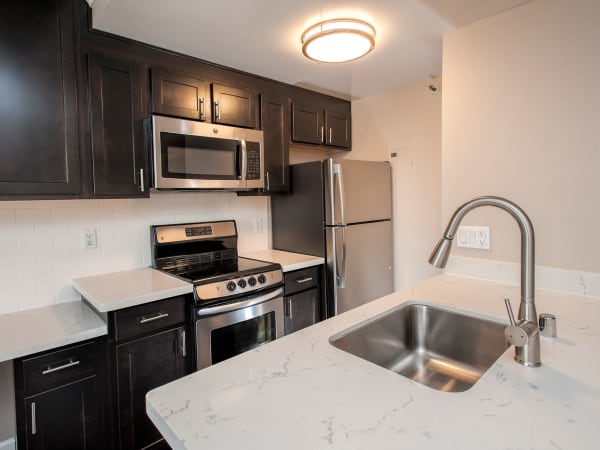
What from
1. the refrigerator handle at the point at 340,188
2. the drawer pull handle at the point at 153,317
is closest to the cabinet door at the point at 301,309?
the refrigerator handle at the point at 340,188

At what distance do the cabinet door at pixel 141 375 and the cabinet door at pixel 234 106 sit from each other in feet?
4.45

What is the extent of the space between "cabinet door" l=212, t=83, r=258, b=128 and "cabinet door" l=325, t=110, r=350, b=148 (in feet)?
2.58

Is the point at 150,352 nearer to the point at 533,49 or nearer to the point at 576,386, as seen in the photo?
the point at 576,386

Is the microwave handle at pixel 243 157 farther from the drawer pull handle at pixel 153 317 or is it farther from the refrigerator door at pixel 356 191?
the drawer pull handle at pixel 153 317

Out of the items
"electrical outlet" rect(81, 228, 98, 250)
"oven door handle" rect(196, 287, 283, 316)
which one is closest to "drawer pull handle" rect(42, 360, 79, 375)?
"oven door handle" rect(196, 287, 283, 316)

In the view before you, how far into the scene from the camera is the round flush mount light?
1.57 m

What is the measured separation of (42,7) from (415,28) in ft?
5.96

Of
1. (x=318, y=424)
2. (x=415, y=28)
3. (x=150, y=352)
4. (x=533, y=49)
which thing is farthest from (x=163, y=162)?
(x=533, y=49)

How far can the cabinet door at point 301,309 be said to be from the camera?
2324mm

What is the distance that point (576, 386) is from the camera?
2.63 ft

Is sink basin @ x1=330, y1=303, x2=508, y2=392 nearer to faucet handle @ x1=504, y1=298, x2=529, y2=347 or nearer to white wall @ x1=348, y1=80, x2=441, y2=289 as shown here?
faucet handle @ x1=504, y1=298, x2=529, y2=347

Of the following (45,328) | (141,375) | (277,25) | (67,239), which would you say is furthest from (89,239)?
(277,25)

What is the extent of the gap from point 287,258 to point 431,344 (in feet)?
4.39

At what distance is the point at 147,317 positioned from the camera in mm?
1705
